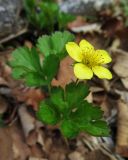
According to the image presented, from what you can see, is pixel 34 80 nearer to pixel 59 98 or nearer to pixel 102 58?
pixel 59 98

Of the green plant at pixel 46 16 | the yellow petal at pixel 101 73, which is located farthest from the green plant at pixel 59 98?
the green plant at pixel 46 16

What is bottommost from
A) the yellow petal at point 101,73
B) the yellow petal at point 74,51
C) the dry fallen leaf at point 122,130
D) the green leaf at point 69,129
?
the dry fallen leaf at point 122,130

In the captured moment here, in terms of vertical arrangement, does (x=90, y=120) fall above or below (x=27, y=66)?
below

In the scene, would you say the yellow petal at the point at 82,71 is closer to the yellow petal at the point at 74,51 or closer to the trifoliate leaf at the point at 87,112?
the yellow petal at the point at 74,51

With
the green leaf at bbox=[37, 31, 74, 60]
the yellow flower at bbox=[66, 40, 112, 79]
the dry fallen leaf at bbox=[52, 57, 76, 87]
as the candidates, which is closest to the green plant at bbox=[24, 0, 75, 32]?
the dry fallen leaf at bbox=[52, 57, 76, 87]

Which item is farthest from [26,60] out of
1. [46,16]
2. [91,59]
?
[46,16]

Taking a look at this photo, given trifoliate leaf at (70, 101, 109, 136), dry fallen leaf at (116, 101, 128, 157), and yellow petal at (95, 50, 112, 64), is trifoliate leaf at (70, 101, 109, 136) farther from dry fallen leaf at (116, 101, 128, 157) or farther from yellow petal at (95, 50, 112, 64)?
dry fallen leaf at (116, 101, 128, 157)
